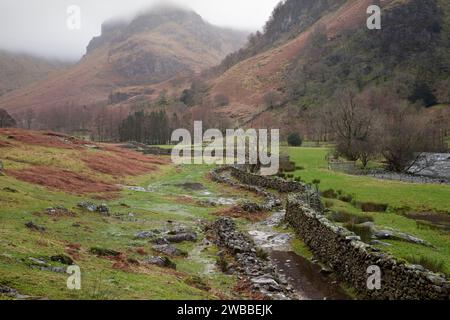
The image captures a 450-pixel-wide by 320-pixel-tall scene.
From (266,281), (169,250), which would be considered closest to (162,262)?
(169,250)

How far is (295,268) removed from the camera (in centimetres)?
2309

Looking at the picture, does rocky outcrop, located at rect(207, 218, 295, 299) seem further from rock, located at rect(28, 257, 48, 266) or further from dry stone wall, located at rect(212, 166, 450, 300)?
rock, located at rect(28, 257, 48, 266)

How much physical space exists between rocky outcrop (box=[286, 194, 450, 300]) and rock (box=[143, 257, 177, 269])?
352 inches

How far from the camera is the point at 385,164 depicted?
77.2m

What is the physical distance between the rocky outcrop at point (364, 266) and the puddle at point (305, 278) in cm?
85

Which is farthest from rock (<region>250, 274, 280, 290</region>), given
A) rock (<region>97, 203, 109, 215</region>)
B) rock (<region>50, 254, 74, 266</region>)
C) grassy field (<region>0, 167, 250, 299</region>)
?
rock (<region>97, 203, 109, 215</region>)

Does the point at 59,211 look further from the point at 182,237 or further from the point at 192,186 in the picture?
the point at 192,186

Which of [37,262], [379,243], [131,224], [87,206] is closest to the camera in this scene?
[37,262]

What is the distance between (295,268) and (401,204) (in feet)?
69.5

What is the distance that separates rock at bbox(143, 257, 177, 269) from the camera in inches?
870

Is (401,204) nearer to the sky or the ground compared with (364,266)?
nearer to the ground

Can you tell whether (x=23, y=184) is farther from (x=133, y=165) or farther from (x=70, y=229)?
(x=133, y=165)
